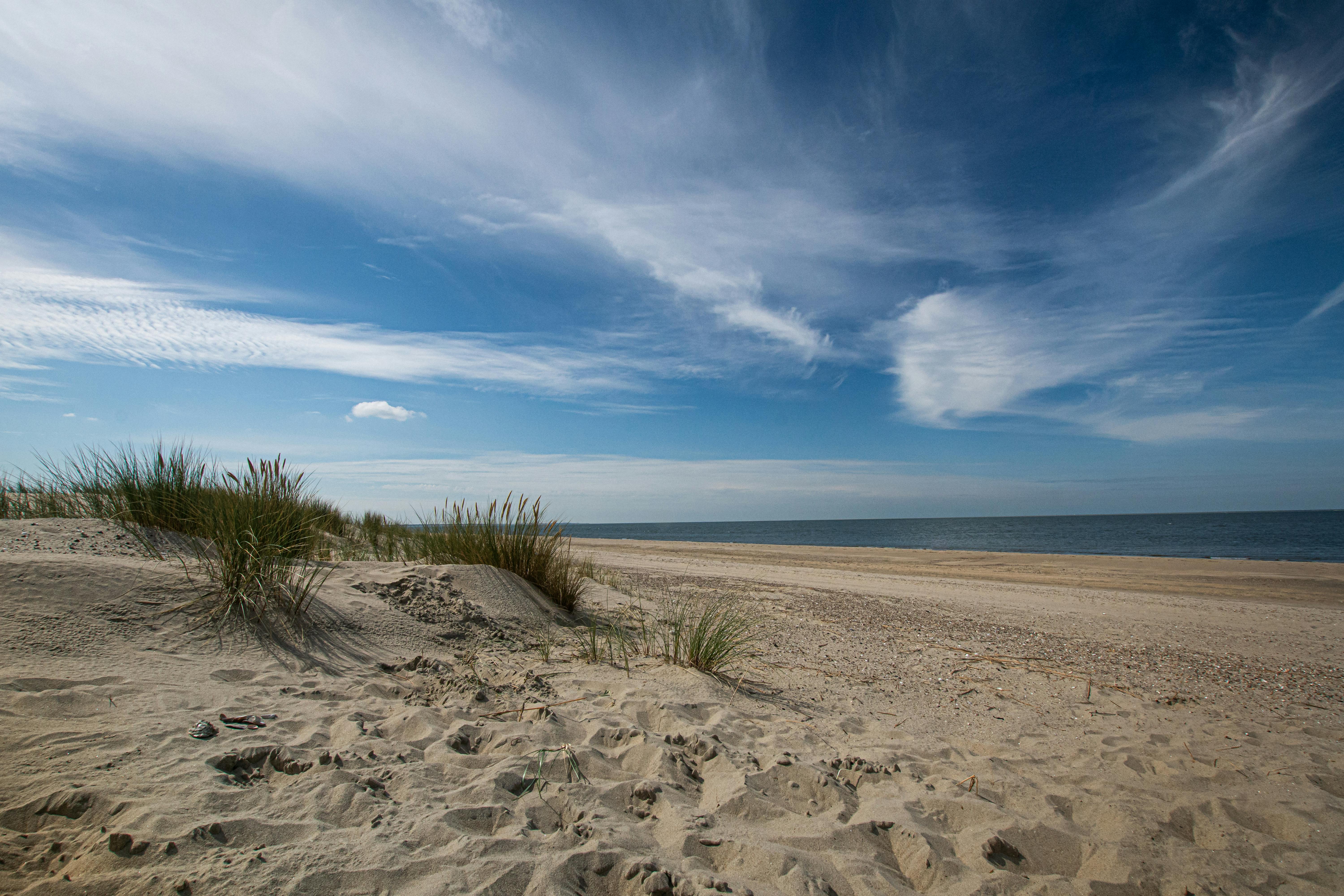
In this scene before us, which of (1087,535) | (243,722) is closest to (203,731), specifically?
(243,722)

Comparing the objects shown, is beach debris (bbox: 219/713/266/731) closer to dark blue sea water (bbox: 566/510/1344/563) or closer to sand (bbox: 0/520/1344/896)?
sand (bbox: 0/520/1344/896)

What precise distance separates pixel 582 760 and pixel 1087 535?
2292 inches

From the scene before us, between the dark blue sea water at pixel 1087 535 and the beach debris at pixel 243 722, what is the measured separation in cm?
558

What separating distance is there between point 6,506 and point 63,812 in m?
7.25

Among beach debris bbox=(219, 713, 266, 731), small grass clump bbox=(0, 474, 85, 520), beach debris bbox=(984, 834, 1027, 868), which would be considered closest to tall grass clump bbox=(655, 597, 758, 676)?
beach debris bbox=(984, 834, 1027, 868)

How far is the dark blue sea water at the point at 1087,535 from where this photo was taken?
29.5 m

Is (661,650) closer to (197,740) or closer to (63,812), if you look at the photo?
(197,740)

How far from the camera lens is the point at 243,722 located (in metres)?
2.64

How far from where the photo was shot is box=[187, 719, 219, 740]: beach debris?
242 centimetres

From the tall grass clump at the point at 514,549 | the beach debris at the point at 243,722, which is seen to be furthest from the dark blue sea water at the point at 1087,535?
the beach debris at the point at 243,722

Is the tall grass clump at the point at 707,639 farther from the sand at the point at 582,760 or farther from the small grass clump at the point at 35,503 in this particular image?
the small grass clump at the point at 35,503

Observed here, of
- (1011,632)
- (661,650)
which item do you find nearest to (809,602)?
(1011,632)

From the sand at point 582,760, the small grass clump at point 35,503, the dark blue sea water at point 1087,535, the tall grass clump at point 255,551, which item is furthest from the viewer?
the dark blue sea water at point 1087,535

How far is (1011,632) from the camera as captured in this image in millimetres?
6688
